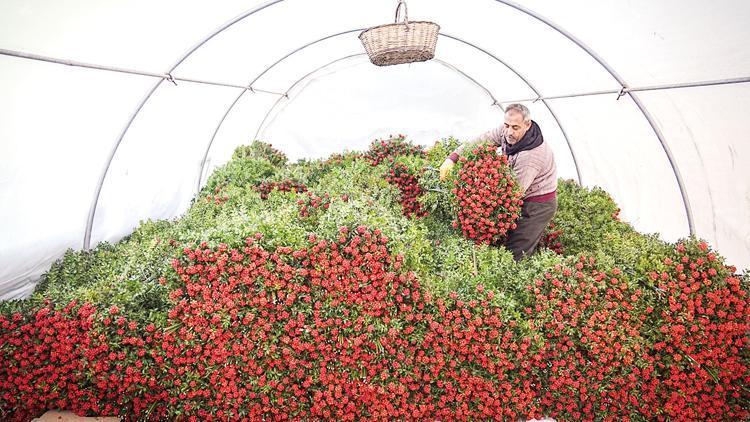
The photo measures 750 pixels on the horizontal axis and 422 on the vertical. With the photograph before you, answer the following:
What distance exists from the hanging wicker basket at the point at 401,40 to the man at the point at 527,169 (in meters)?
1.31

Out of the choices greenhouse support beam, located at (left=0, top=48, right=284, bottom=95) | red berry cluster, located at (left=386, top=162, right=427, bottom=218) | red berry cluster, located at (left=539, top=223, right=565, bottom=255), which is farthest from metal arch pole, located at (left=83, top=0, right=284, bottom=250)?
red berry cluster, located at (left=539, top=223, right=565, bottom=255)

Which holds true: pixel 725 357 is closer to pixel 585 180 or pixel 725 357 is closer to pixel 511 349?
pixel 511 349

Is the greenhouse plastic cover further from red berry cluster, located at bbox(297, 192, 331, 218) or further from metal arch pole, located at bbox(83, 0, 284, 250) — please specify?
red berry cluster, located at bbox(297, 192, 331, 218)

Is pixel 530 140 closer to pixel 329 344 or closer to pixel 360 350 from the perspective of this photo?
pixel 360 350

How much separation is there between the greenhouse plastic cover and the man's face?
145 cm

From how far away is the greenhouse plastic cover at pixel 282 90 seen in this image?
3580mm

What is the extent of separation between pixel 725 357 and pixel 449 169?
2.92 meters

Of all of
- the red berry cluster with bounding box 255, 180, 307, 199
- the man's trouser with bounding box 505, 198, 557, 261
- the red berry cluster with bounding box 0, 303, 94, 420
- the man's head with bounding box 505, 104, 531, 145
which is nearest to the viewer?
the red berry cluster with bounding box 0, 303, 94, 420

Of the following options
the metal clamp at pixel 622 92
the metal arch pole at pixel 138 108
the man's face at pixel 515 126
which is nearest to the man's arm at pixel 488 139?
the man's face at pixel 515 126

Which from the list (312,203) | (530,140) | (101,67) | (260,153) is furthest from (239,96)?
(530,140)

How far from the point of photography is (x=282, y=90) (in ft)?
28.8

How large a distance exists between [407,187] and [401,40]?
78.9 inches

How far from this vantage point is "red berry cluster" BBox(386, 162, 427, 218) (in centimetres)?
555

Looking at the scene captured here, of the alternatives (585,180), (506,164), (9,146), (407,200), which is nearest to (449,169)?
(506,164)
